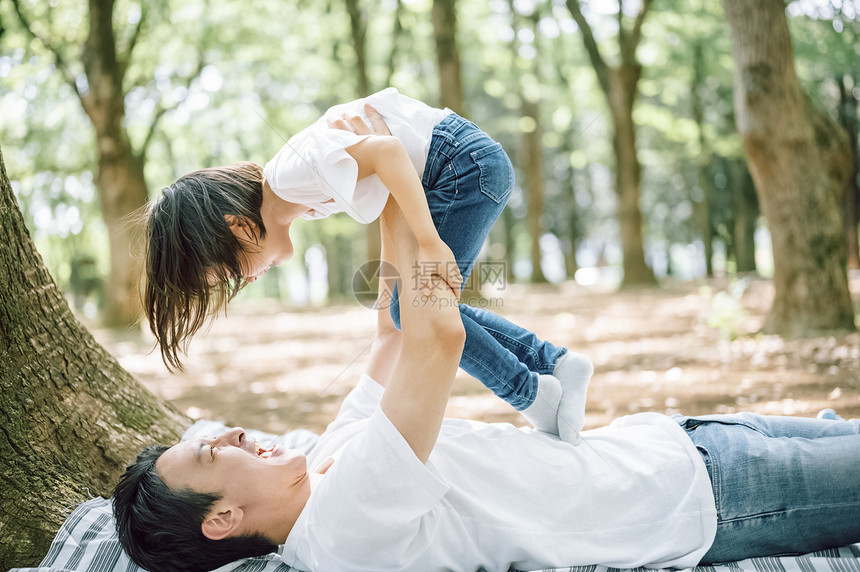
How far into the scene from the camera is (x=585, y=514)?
6.56ft

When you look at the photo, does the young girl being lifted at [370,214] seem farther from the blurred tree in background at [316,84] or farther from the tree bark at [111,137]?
the tree bark at [111,137]

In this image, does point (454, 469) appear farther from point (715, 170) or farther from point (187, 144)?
point (715, 170)

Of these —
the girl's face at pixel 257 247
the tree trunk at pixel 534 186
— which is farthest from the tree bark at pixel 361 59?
the girl's face at pixel 257 247

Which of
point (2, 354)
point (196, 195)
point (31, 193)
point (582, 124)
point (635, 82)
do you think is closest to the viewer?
point (196, 195)

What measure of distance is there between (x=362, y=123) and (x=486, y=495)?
1434 mm

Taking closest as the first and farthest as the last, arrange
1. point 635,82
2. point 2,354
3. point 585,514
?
point 585,514, point 2,354, point 635,82

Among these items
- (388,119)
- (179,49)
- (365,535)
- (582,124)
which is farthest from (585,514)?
(582,124)

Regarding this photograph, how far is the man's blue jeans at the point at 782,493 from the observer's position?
1.91 metres

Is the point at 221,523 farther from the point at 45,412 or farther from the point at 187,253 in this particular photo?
the point at 45,412

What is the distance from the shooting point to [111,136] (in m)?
11.2

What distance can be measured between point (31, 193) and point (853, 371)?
637 inches

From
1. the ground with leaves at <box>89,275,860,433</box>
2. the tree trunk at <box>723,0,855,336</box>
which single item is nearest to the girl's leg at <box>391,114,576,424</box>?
the ground with leaves at <box>89,275,860,433</box>

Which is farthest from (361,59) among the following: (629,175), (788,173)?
(788,173)

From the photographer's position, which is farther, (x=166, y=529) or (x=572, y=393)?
(x=572, y=393)
